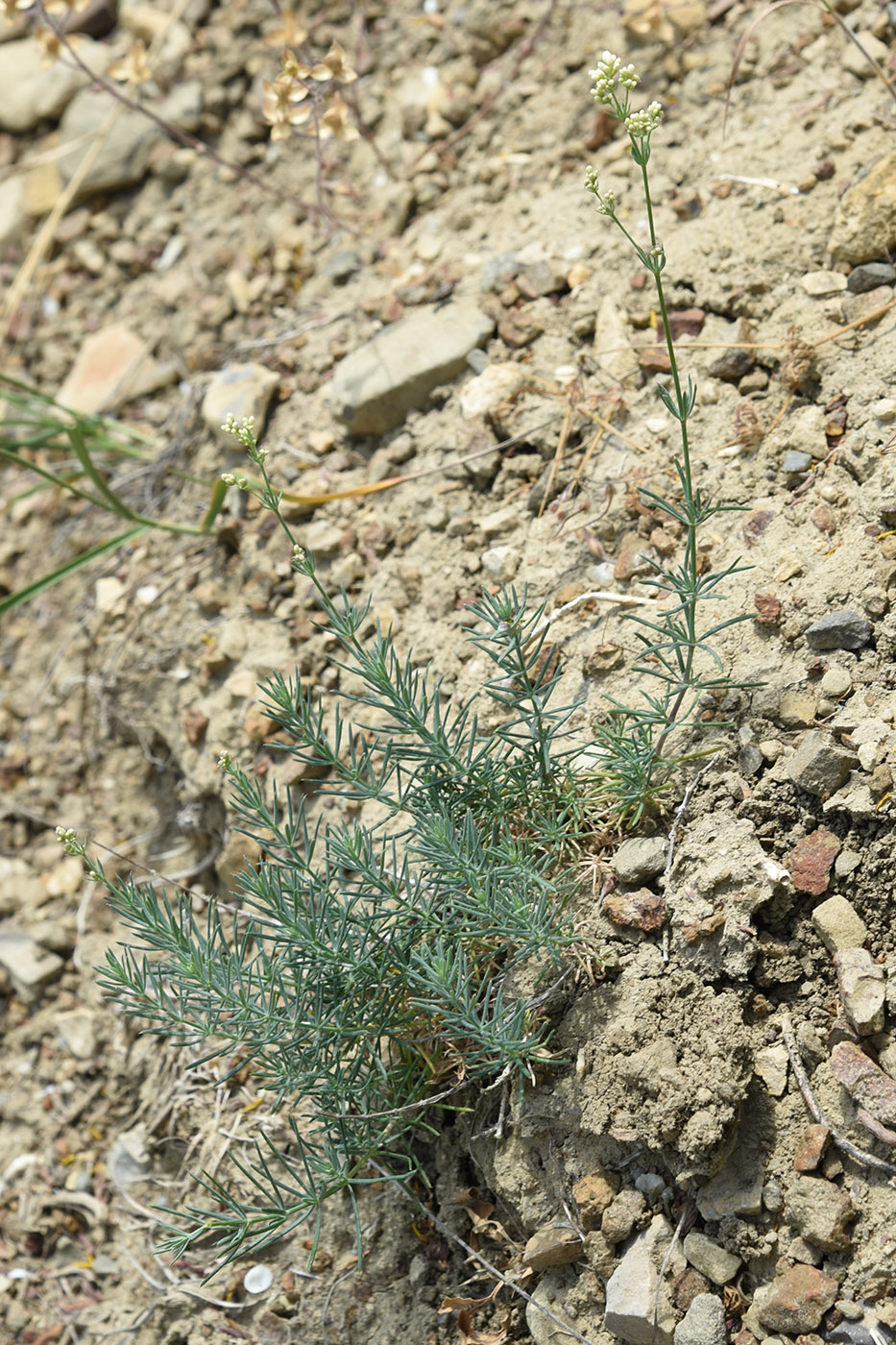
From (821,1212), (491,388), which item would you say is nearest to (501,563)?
(491,388)

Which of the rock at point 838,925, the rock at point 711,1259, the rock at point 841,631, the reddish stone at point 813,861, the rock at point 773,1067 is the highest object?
the rock at point 841,631

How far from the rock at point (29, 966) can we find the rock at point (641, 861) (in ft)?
6.67

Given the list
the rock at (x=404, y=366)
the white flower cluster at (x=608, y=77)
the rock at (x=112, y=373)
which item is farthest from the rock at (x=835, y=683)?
the rock at (x=112, y=373)

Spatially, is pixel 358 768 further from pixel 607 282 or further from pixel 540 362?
pixel 607 282

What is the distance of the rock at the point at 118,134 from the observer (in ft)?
14.6

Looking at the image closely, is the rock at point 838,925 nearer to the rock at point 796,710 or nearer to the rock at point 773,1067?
the rock at point 773,1067

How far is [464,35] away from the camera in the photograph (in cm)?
387

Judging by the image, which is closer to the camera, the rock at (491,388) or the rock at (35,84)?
the rock at (491,388)

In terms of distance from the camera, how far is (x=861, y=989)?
1921 mm

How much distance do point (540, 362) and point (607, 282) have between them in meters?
0.30

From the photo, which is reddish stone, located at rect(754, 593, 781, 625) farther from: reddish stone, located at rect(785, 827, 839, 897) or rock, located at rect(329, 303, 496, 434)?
rock, located at rect(329, 303, 496, 434)

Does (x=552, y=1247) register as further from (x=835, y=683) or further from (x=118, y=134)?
(x=118, y=134)

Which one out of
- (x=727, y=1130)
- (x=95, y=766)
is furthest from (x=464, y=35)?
(x=727, y=1130)

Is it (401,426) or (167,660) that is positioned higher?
(401,426)
